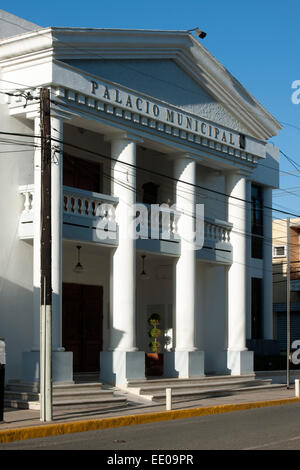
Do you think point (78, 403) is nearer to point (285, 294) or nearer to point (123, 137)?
point (123, 137)

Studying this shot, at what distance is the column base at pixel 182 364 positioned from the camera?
23266 millimetres

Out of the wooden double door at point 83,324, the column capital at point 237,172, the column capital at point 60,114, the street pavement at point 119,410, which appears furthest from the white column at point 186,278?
the column capital at point 60,114

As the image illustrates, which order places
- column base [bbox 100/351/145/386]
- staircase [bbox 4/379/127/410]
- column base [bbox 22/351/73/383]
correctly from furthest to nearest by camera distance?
1. column base [bbox 100/351/145/386]
2. column base [bbox 22/351/73/383]
3. staircase [bbox 4/379/127/410]

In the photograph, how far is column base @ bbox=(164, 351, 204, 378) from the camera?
23266 millimetres

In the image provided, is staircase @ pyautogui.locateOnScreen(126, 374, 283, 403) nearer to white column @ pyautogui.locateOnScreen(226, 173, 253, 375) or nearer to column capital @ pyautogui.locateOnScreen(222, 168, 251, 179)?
white column @ pyautogui.locateOnScreen(226, 173, 253, 375)

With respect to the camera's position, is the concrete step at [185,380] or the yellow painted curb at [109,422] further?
the concrete step at [185,380]

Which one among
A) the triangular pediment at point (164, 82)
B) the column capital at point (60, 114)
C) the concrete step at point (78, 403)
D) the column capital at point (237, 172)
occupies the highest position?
the triangular pediment at point (164, 82)

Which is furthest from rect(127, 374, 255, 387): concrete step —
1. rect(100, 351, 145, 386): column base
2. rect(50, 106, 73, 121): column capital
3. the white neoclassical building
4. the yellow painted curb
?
rect(50, 106, 73, 121): column capital

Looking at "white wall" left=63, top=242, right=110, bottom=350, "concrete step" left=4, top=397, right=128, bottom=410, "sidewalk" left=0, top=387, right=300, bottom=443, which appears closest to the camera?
"sidewalk" left=0, top=387, right=300, bottom=443

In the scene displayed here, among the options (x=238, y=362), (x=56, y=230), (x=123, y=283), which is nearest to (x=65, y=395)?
(x=56, y=230)

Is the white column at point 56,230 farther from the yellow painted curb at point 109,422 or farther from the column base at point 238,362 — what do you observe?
the column base at point 238,362

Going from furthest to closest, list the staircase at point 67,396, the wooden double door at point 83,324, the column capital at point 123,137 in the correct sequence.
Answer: the wooden double door at point 83,324
the column capital at point 123,137
the staircase at point 67,396

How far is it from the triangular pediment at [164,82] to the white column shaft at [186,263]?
1.83 m

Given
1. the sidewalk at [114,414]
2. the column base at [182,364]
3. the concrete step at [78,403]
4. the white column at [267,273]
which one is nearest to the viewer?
the sidewalk at [114,414]
